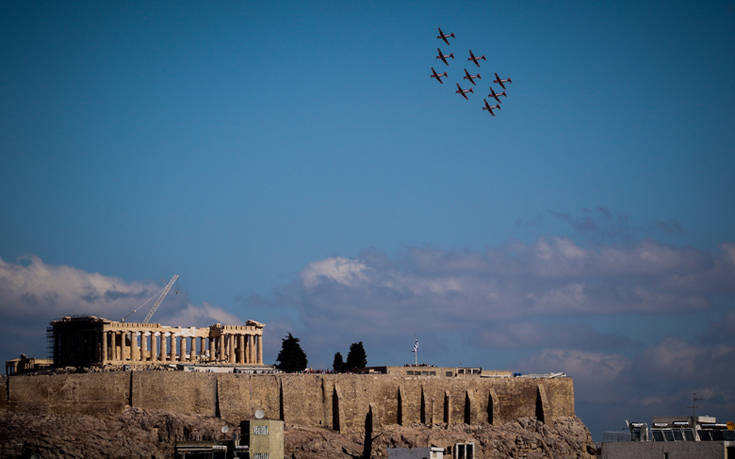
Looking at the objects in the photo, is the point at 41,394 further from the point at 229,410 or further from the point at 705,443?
the point at 705,443

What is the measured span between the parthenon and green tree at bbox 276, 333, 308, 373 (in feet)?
16.8

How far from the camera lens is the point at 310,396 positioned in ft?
449

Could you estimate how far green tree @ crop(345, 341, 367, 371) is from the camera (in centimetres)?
15512

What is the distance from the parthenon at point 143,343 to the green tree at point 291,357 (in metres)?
5.12

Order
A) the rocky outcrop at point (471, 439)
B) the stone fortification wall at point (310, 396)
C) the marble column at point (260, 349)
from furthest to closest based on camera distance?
the marble column at point (260, 349)
the rocky outcrop at point (471, 439)
the stone fortification wall at point (310, 396)

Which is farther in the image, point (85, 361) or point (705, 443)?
point (85, 361)

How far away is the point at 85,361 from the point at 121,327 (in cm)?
567

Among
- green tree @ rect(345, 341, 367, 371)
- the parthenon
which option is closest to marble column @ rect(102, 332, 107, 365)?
the parthenon

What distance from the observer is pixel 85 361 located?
143750mm

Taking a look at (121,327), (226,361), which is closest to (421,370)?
(226,361)

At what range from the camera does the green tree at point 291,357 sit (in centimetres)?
15038

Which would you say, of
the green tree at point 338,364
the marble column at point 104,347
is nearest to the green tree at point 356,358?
the green tree at point 338,364

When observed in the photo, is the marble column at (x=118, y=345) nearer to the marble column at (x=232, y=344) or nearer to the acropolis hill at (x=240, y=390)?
the acropolis hill at (x=240, y=390)

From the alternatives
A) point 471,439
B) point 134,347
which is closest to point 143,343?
point 134,347
